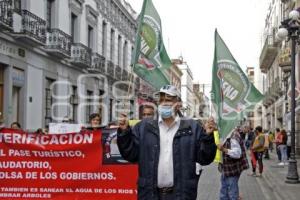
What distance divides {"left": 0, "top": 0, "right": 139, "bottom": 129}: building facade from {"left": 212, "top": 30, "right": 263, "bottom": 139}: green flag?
3.13 metres

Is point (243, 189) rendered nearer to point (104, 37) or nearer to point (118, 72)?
point (104, 37)

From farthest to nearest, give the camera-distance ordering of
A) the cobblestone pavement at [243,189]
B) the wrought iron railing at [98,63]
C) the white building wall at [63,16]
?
the wrought iron railing at [98,63] < the white building wall at [63,16] < the cobblestone pavement at [243,189]

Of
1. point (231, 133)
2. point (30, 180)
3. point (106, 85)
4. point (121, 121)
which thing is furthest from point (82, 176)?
point (106, 85)

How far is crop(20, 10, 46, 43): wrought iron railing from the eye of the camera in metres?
18.9

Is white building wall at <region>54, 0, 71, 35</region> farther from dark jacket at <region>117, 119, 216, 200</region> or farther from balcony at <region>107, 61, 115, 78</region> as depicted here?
dark jacket at <region>117, 119, 216, 200</region>

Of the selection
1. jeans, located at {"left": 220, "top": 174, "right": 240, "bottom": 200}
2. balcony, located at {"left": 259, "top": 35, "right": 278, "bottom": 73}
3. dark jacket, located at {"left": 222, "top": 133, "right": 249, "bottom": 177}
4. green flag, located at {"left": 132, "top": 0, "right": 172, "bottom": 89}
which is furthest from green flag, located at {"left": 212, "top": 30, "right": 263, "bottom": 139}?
balcony, located at {"left": 259, "top": 35, "right": 278, "bottom": 73}

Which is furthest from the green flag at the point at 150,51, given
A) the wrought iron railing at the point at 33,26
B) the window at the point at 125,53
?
the window at the point at 125,53

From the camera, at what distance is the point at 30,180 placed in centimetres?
829

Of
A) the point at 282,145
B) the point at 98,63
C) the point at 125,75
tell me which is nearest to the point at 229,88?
the point at 282,145

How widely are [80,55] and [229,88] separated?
18099 millimetres

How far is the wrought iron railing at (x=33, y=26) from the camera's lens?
18.9m

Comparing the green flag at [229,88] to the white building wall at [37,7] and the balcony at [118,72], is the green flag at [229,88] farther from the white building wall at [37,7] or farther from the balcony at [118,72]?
the balcony at [118,72]

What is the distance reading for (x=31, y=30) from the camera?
19656mm

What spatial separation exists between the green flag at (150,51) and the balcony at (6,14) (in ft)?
24.6
